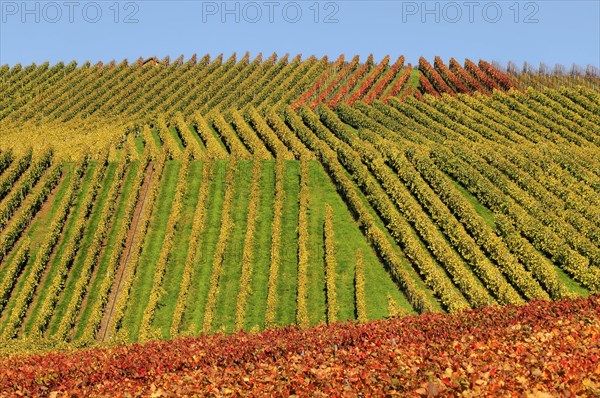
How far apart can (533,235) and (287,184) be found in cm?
1989

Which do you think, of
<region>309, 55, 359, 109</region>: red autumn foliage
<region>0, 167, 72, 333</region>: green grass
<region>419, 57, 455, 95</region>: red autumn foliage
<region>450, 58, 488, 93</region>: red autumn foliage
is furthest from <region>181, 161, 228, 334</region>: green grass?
<region>450, 58, 488, 93</region>: red autumn foliage

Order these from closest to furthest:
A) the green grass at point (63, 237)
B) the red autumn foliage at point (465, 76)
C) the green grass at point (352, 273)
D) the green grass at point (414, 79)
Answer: the green grass at point (352, 273)
the green grass at point (63, 237)
the red autumn foliage at point (465, 76)
the green grass at point (414, 79)

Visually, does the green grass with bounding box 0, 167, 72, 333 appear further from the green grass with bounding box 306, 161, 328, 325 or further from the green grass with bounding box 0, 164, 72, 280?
the green grass with bounding box 306, 161, 328, 325

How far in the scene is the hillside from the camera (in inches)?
1790

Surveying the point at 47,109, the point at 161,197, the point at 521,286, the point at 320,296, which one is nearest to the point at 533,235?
the point at 521,286

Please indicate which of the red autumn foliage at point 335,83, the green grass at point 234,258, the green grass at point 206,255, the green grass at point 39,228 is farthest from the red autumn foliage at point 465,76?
the green grass at point 39,228

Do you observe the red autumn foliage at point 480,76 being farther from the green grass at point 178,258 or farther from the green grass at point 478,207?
the green grass at point 178,258

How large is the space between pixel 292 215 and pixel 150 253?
11177 mm

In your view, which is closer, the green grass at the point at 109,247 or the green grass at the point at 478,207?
the green grass at the point at 109,247

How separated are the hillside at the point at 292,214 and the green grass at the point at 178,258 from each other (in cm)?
13

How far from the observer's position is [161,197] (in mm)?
59750

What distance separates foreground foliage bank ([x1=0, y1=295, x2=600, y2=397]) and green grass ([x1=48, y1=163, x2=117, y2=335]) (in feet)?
61.4

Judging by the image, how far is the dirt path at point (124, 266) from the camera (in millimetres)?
44469

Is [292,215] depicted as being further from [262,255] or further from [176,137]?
[176,137]
